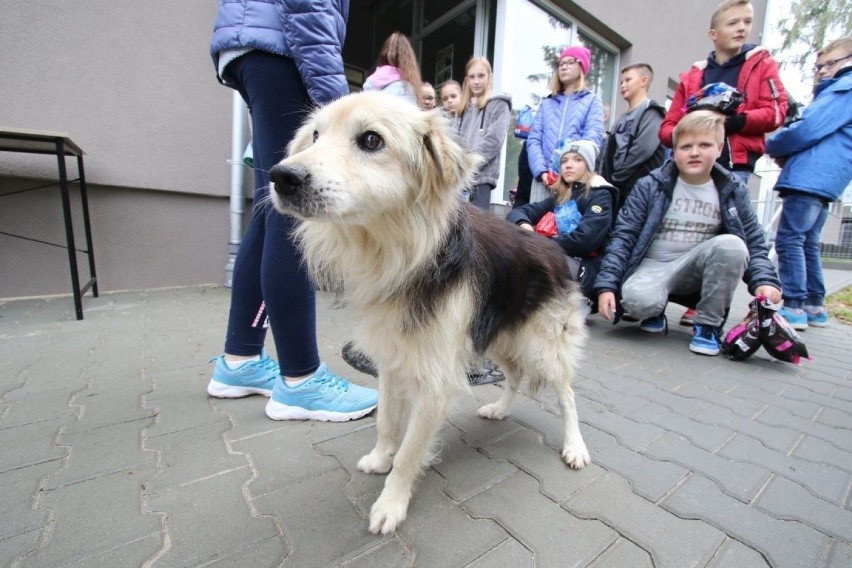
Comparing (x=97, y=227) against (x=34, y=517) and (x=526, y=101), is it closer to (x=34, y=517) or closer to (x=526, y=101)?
(x=34, y=517)

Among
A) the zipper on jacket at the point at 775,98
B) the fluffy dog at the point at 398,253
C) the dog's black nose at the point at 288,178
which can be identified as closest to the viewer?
the dog's black nose at the point at 288,178

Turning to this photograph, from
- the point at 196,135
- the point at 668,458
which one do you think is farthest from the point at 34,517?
Result: the point at 196,135

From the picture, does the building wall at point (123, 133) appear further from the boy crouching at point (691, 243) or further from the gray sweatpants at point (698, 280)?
the gray sweatpants at point (698, 280)

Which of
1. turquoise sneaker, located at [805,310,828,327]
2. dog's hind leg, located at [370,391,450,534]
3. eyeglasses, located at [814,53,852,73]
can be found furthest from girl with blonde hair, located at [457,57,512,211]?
turquoise sneaker, located at [805,310,828,327]

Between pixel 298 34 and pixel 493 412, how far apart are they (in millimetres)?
2044

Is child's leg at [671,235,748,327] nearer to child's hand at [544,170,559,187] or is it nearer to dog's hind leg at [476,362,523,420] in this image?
child's hand at [544,170,559,187]

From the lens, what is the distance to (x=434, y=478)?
165 centimetres

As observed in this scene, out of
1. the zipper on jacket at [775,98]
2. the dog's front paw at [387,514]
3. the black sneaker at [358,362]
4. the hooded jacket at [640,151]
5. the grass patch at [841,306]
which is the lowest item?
the grass patch at [841,306]

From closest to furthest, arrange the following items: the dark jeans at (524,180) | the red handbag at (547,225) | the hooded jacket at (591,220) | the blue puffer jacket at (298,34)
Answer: the blue puffer jacket at (298,34)
the hooded jacket at (591,220)
the red handbag at (547,225)
the dark jeans at (524,180)

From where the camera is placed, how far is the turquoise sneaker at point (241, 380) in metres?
2.20

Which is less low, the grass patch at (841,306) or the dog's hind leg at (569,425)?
the dog's hind leg at (569,425)

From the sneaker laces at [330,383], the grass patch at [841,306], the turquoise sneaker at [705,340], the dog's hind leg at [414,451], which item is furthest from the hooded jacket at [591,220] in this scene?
the grass patch at [841,306]

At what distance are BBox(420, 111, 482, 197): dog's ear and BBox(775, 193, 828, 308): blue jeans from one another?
4.43 m

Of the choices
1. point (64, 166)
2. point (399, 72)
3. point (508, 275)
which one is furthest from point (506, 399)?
point (64, 166)
